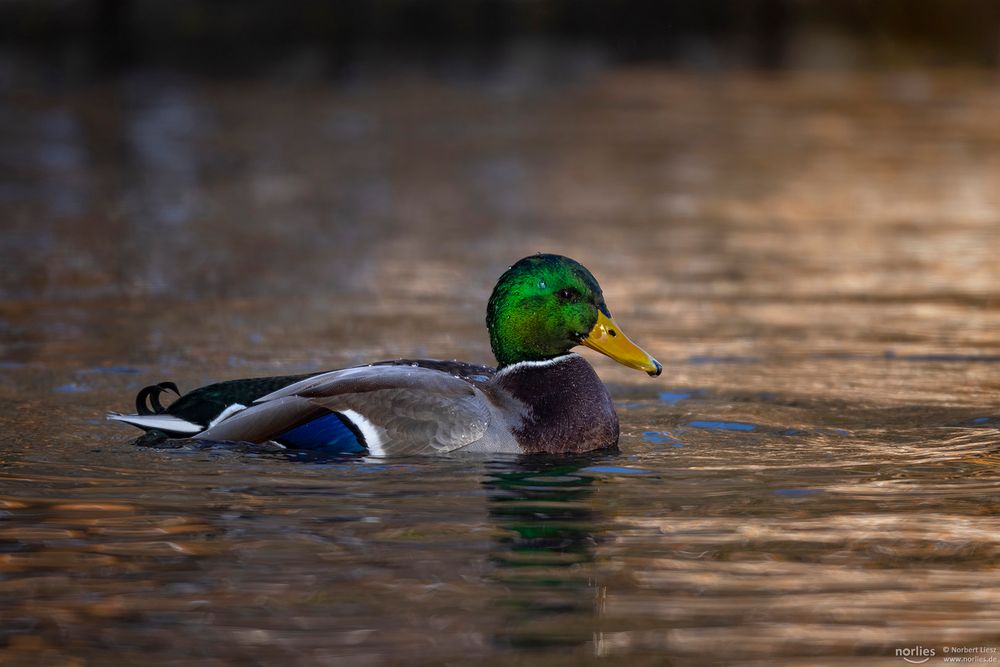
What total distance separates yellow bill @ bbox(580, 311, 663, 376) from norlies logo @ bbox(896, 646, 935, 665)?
2.91 meters

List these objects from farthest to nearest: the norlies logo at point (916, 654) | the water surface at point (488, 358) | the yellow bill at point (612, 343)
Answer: the yellow bill at point (612, 343), the water surface at point (488, 358), the norlies logo at point (916, 654)

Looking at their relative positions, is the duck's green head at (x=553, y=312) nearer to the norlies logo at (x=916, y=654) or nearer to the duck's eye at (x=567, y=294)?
the duck's eye at (x=567, y=294)

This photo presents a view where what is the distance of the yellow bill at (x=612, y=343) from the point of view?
26.3 feet

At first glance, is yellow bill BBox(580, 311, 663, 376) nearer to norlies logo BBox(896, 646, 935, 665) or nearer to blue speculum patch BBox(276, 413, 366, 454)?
blue speculum patch BBox(276, 413, 366, 454)

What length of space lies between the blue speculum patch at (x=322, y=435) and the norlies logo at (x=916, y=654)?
3204mm

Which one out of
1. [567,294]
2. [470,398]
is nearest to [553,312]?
[567,294]

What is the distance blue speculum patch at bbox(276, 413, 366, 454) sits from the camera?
775cm

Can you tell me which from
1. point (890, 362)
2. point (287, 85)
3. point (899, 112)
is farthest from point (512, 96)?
point (890, 362)

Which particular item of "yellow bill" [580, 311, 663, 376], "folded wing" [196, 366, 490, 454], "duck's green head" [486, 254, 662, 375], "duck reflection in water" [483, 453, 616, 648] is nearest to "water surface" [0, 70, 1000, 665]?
"duck reflection in water" [483, 453, 616, 648]

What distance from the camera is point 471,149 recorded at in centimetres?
2222

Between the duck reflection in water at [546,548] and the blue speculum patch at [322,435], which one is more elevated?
the blue speculum patch at [322,435]

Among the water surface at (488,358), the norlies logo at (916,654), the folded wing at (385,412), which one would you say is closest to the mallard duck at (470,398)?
the folded wing at (385,412)

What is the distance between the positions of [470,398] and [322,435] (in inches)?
27.9

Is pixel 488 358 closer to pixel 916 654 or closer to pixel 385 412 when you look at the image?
pixel 385 412
